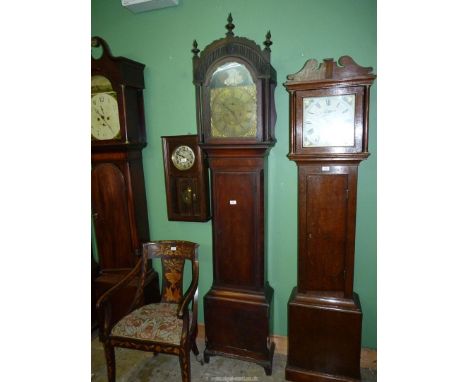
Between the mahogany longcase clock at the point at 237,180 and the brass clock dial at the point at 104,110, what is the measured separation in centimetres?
77

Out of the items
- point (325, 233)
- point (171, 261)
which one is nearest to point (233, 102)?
point (325, 233)

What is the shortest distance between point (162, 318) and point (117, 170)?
4.13 ft

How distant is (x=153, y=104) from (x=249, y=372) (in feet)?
7.88

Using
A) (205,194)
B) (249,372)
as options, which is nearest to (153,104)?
(205,194)

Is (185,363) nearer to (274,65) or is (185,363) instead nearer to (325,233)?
(325,233)

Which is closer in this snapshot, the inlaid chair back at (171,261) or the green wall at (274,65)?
the green wall at (274,65)

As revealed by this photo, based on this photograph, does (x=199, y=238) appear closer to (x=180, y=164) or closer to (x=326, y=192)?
(x=180, y=164)

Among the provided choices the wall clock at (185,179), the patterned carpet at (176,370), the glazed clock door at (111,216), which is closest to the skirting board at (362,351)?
the patterned carpet at (176,370)

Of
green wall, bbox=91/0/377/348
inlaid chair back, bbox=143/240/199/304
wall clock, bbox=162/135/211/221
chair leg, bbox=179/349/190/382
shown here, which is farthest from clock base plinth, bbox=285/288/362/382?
wall clock, bbox=162/135/211/221

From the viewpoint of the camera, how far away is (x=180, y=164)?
2.36 meters

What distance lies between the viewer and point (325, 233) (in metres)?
1.92

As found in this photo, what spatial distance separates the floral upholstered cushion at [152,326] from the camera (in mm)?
1890

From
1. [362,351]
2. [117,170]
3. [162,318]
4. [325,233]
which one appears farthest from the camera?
[117,170]

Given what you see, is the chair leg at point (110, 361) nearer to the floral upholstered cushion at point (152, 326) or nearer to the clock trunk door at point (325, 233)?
the floral upholstered cushion at point (152, 326)
